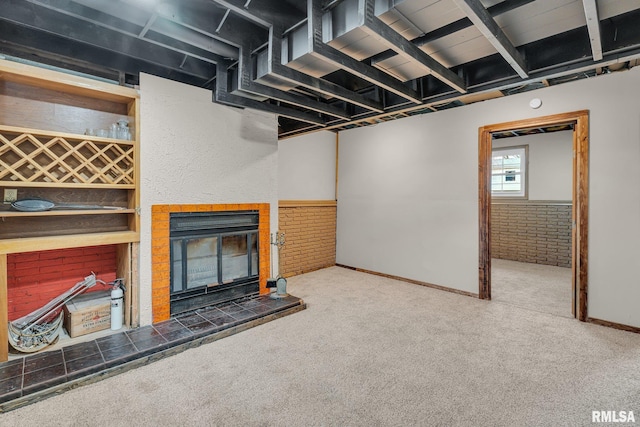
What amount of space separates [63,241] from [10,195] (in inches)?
21.5

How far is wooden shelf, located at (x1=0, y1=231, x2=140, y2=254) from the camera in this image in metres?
2.30

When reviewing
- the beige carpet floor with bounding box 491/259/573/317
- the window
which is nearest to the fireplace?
the beige carpet floor with bounding box 491/259/573/317

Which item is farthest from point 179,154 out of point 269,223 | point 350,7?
point 350,7

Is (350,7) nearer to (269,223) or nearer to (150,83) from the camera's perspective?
(150,83)

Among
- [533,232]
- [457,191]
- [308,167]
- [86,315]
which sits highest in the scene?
[308,167]

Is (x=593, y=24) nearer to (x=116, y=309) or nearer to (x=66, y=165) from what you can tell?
(x=66, y=165)

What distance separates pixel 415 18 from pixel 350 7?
486 mm

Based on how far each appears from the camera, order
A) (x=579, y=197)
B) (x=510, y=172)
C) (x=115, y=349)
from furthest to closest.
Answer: (x=510, y=172) → (x=579, y=197) → (x=115, y=349)

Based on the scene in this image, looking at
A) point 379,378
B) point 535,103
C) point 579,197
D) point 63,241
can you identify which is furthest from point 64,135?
point 579,197

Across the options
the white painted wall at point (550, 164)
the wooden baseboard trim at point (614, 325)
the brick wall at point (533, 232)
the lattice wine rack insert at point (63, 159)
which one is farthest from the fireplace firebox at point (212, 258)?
the white painted wall at point (550, 164)

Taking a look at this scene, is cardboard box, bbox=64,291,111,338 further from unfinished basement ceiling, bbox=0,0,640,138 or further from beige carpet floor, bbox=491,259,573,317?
beige carpet floor, bbox=491,259,573,317

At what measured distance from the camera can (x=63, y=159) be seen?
102 inches

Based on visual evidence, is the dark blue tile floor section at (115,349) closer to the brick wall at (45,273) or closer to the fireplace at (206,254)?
the fireplace at (206,254)

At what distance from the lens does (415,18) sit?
2.20 m
